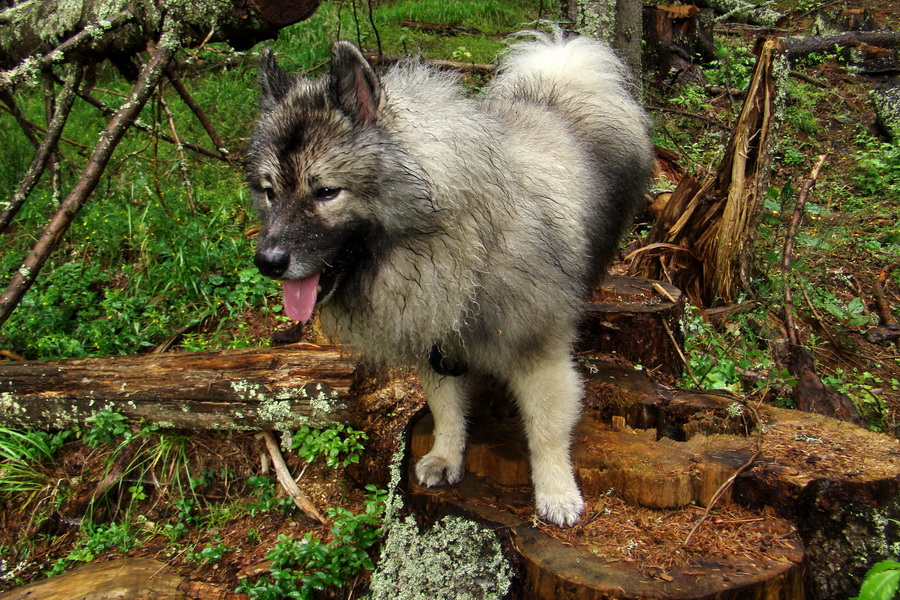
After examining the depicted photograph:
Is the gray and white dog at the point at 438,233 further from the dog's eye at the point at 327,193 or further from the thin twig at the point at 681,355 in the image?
the thin twig at the point at 681,355

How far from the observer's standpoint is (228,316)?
412 cm

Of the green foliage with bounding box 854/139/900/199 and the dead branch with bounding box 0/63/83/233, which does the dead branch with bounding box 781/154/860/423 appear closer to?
the green foliage with bounding box 854/139/900/199

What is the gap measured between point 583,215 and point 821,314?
101 inches


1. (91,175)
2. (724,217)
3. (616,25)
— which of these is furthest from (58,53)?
(616,25)

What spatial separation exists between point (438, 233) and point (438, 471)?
1043mm

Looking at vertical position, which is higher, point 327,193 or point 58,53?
point 58,53

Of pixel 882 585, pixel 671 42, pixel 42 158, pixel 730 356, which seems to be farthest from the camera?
pixel 671 42

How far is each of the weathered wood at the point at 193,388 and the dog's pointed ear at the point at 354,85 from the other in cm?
153

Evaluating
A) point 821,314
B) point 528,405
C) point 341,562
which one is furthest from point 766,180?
point 341,562

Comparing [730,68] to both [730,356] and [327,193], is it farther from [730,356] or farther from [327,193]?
[327,193]

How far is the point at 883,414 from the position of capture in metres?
3.50

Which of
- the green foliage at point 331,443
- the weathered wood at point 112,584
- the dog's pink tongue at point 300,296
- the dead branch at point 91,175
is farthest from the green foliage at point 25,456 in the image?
the dog's pink tongue at point 300,296

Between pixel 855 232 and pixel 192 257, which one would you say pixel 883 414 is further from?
pixel 192 257

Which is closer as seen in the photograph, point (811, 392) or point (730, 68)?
point (811, 392)
